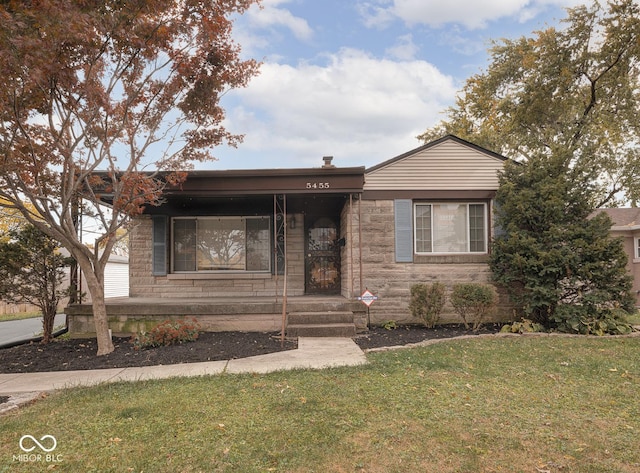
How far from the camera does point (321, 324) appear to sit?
7496mm

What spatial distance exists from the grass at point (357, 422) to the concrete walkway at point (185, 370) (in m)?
0.34

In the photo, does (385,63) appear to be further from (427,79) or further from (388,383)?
(388,383)

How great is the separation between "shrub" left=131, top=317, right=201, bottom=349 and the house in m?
0.85

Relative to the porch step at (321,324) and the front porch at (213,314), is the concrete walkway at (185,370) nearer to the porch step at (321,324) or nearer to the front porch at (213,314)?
the porch step at (321,324)

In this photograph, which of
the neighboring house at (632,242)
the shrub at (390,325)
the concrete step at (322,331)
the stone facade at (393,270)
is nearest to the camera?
the concrete step at (322,331)

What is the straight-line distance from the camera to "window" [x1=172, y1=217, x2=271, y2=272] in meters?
10.1

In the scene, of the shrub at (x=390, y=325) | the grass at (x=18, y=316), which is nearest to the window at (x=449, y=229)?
the shrub at (x=390, y=325)

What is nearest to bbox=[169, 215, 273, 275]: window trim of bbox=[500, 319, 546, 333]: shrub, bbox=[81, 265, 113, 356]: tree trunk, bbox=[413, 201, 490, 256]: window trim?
bbox=[81, 265, 113, 356]: tree trunk

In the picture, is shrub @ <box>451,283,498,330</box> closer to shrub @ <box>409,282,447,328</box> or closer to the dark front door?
shrub @ <box>409,282,447,328</box>

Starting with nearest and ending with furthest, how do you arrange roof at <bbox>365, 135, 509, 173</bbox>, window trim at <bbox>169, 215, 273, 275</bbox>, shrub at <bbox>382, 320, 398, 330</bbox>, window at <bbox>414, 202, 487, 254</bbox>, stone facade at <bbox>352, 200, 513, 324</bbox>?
shrub at <bbox>382, 320, 398, 330</bbox> → stone facade at <bbox>352, 200, 513, 324</bbox> → roof at <bbox>365, 135, 509, 173</bbox> → window at <bbox>414, 202, 487, 254</bbox> → window trim at <bbox>169, 215, 273, 275</bbox>

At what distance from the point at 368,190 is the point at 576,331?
195 inches

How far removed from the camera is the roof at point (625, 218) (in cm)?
1736

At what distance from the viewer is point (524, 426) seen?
3.22m

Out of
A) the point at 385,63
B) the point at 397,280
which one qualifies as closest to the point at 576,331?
the point at 397,280
